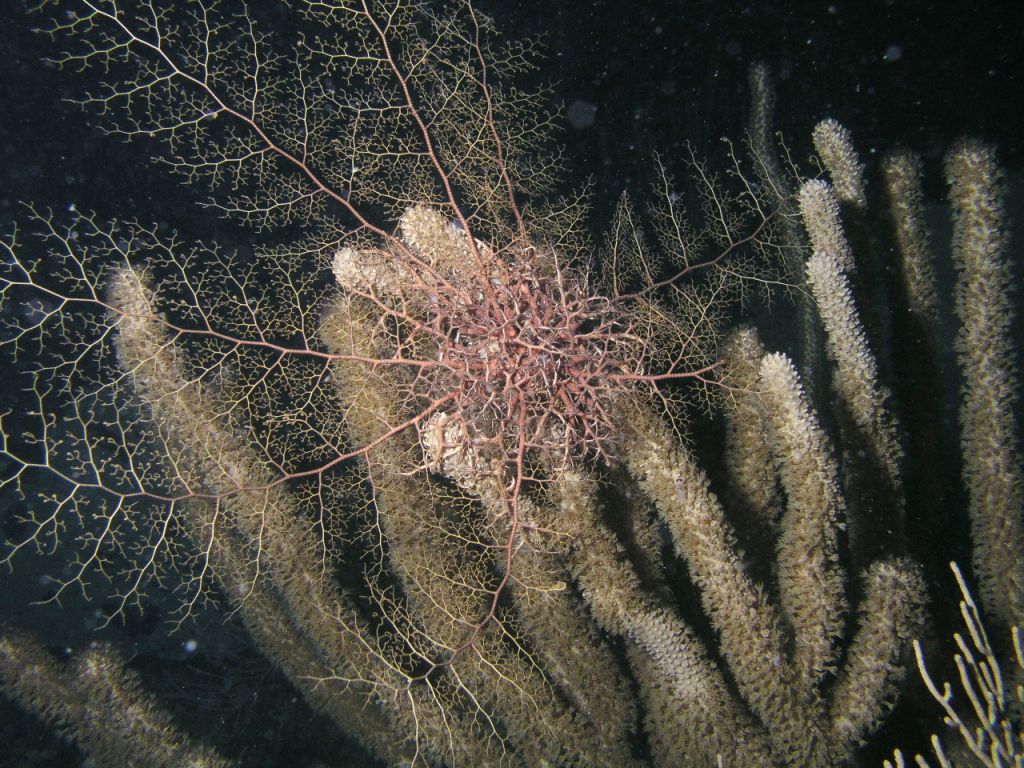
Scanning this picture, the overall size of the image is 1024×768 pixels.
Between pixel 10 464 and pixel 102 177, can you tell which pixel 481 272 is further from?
pixel 10 464

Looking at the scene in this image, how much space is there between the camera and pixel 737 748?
2396 mm

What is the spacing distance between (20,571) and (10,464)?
1.51m

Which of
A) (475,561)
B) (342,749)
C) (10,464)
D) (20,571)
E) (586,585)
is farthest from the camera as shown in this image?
(20,571)

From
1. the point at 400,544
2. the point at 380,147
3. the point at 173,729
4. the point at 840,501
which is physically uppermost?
the point at 380,147

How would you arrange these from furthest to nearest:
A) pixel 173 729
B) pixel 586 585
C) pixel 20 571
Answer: pixel 20 571 → pixel 173 729 → pixel 586 585

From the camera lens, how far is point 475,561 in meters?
2.72

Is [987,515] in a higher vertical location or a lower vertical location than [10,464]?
higher

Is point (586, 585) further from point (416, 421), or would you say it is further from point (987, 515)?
point (987, 515)

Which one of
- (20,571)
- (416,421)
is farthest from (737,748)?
(20,571)

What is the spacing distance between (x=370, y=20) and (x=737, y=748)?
3.97 meters

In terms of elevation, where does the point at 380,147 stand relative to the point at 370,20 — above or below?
below

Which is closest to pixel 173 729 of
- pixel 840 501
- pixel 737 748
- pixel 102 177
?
pixel 737 748

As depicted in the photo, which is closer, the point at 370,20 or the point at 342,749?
the point at 370,20

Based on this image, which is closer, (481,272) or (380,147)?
(481,272)
